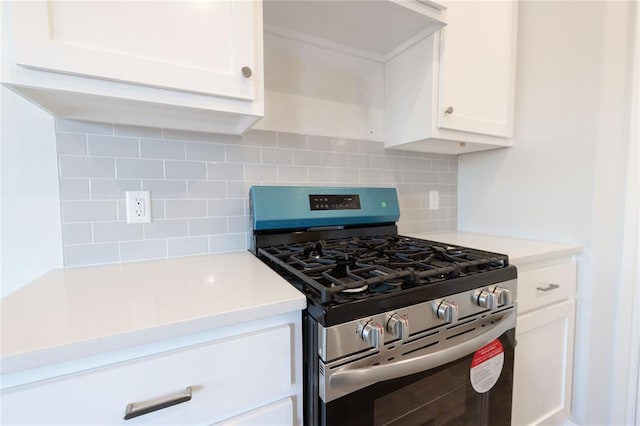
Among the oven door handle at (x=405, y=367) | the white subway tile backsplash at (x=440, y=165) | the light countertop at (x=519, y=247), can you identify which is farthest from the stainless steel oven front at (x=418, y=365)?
the white subway tile backsplash at (x=440, y=165)

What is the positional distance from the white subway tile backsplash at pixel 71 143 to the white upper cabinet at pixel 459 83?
4.32 ft

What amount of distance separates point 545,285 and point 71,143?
1850 mm

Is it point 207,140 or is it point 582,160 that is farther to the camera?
point 582,160

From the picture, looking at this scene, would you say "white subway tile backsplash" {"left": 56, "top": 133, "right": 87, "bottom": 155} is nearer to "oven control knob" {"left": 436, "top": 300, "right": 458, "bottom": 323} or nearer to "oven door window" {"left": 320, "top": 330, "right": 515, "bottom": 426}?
"oven door window" {"left": 320, "top": 330, "right": 515, "bottom": 426}

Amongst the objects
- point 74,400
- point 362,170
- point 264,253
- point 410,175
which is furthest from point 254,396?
point 410,175

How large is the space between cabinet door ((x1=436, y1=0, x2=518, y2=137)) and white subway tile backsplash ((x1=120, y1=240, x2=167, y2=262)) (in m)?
1.28

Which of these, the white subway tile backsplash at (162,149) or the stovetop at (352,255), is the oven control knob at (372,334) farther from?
the white subway tile backsplash at (162,149)

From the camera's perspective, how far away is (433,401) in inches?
31.1

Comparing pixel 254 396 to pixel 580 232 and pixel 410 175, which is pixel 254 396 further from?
pixel 580 232

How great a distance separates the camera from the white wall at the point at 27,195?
878 mm

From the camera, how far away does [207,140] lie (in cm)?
115

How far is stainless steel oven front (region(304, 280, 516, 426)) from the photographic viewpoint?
64 cm

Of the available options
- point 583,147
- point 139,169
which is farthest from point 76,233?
point 583,147

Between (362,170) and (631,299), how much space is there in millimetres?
1279
